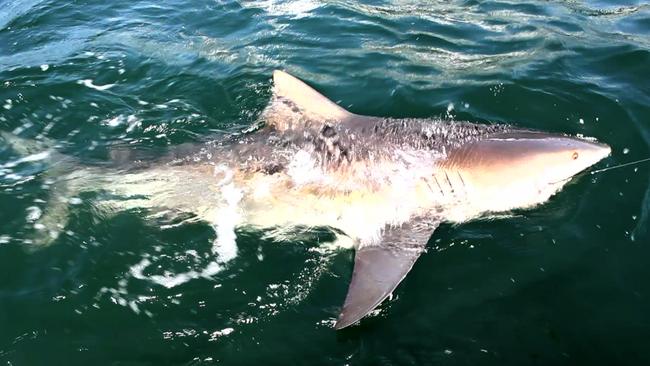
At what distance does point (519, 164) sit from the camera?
4367 mm

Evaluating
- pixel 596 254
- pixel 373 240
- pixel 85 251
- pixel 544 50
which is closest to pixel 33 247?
pixel 85 251

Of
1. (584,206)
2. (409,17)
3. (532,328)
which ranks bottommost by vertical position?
(532,328)

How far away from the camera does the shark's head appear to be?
4.34m

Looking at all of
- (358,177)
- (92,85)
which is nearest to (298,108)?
(358,177)

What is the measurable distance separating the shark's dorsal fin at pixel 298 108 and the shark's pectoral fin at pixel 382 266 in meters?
1.35

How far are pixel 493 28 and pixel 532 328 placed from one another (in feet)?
19.8

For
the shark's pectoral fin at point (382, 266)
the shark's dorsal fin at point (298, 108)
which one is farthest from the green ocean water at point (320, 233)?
the shark's dorsal fin at point (298, 108)

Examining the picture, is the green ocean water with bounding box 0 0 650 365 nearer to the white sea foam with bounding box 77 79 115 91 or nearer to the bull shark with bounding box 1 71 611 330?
the white sea foam with bounding box 77 79 115 91

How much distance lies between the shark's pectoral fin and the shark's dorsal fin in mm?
1353

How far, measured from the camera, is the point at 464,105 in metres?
6.11

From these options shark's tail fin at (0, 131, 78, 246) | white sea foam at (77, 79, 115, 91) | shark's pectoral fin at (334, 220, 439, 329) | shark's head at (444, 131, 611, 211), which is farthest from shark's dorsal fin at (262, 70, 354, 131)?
white sea foam at (77, 79, 115, 91)

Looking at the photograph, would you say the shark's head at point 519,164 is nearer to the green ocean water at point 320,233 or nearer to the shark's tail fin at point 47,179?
the green ocean water at point 320,233

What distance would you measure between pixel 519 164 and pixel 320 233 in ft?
5.69

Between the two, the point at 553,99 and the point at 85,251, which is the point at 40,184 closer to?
the point at 85,251
